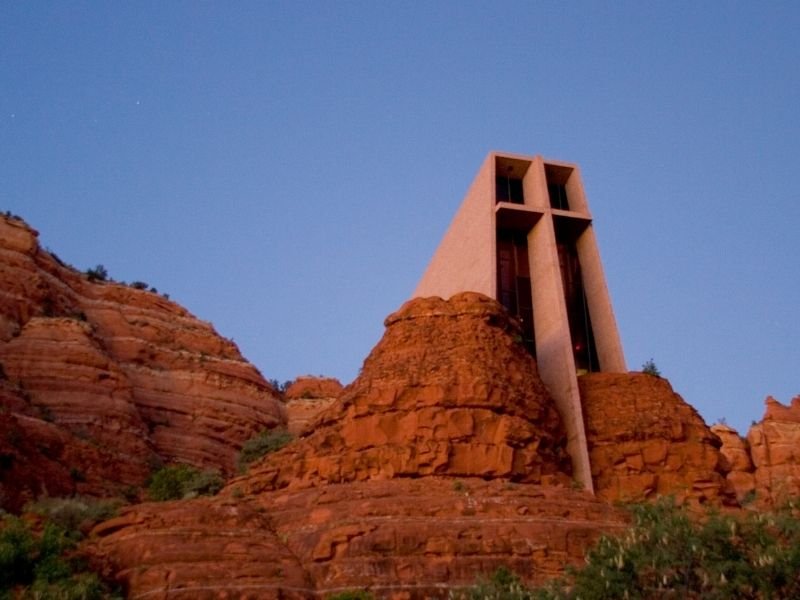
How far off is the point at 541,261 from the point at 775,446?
27.0 m

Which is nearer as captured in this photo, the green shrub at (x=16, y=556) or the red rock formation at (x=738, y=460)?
the green shrub at (x=16, y=556)

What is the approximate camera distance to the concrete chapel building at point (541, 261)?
34.4 metres

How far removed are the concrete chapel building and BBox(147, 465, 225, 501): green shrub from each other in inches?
440

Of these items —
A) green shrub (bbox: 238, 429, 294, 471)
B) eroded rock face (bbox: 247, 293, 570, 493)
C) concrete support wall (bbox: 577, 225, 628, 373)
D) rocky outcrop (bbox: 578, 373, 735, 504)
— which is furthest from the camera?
green shrub (bbox: 238, 429, 294, 471)

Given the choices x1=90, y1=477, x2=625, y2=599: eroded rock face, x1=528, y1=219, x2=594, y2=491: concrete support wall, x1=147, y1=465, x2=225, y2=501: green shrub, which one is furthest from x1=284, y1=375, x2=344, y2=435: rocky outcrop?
x1=90, y1=477, x2=625, y2=599: eroded rock face

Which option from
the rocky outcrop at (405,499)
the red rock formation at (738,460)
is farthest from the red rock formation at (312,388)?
the rocky outcrop at (405,499)

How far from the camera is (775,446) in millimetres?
55219

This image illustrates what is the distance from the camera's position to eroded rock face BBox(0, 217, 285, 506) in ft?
133

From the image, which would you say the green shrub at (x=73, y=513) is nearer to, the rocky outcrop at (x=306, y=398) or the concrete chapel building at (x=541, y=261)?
the concrete chapel building at (x=541, y=261)

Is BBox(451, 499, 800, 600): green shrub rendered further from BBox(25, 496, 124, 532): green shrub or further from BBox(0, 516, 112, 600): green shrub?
BBox(25, 496, 124, 532): green shrub

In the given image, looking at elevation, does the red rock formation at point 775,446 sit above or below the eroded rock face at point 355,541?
above

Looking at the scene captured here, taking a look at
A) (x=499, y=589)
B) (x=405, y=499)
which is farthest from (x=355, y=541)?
(x=499, y=589)

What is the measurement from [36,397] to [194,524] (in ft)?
69.9

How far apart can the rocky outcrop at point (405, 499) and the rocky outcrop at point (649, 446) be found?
84.7 inches
